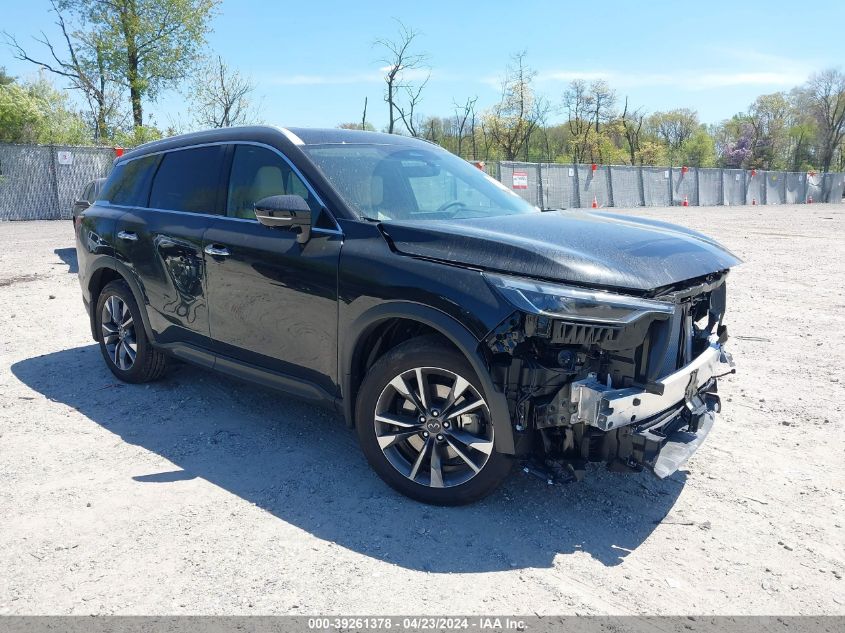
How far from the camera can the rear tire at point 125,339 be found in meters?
5.25

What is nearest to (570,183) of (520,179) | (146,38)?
(520,179)

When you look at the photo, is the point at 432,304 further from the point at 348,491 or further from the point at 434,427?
the point at 348,491

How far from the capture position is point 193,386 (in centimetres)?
545

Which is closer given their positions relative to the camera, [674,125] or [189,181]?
[189,181]

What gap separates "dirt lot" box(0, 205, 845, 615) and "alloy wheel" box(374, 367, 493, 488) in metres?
0.21

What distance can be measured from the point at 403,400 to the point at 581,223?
1423 mm

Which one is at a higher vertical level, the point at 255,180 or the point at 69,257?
the point at 255,180

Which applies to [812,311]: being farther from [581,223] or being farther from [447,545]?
[447,545]

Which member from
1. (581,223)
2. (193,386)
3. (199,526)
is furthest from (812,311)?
(199,526)

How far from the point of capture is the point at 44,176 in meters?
21.3

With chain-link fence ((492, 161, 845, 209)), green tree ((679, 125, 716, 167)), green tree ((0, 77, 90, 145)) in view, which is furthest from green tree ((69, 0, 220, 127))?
green tree ((679, 125, 716, 167))

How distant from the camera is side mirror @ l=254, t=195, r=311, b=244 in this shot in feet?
12.1

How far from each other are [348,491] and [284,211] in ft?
5.08

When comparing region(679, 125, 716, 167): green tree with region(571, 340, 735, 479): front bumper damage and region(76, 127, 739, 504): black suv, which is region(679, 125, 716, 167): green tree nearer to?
region(76, 127, 739, 504): black suv
